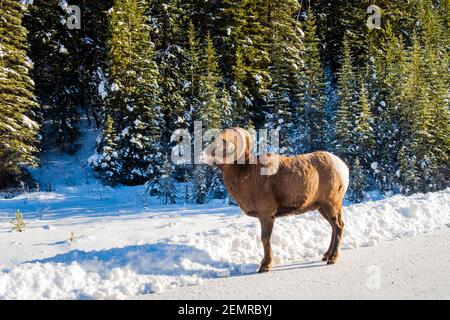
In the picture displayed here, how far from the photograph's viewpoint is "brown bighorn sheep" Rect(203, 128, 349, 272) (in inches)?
220

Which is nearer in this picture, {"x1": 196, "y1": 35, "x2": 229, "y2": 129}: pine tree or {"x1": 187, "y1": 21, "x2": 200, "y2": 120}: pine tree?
{"x1": 196, "y1": 35, "x2": 229, "y2": 129}: pine tree

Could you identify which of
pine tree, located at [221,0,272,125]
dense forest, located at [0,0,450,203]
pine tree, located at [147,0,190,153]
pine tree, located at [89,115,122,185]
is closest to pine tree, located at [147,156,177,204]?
dense forest, located at [0,0,450,203]

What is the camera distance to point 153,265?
528 centimetres

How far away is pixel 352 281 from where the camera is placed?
17.0 ft

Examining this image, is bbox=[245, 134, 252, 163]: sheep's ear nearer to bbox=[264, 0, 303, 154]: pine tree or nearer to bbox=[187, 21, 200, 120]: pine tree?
bbox=[264, 0, 303, 154]: pine tree

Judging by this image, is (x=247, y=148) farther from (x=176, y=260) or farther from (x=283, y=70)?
(x=283, y=70)

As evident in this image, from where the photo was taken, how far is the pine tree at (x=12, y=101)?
65.6ft

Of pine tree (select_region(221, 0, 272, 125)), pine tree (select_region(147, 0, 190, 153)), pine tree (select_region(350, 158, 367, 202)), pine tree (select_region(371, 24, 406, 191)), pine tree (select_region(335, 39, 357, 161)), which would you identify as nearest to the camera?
pine tree (select_region(350, 158, 367, 202))

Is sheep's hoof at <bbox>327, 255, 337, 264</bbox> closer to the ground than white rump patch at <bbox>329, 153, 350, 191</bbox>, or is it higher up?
closer to the ground

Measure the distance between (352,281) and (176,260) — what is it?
2.20m

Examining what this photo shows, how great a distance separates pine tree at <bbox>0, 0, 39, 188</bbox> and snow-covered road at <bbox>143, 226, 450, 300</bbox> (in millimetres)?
17841

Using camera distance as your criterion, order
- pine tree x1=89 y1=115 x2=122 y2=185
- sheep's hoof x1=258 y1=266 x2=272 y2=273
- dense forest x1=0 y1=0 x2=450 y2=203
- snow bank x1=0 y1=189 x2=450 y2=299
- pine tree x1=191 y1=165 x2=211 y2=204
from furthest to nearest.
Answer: pine tree x1=89 y1=115 x2=122 y2=185 < dense forest x1=0 y1=0 x2=450 y2=203 < pine tree x1=191 y1=165 x2=211 y2=204 < sheep's hoof x1=258 y1=266 x2=272 y2=273 < snow bank x1=0 y1=189 x2=450 y2=299

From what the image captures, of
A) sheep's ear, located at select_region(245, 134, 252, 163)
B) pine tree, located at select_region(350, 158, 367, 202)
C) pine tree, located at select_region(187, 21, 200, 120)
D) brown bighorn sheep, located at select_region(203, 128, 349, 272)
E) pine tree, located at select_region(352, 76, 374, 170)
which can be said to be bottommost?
pine tree, located at select_region(350, 158, 367, 202)
